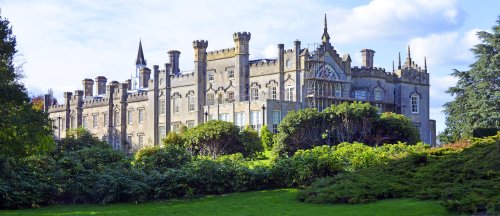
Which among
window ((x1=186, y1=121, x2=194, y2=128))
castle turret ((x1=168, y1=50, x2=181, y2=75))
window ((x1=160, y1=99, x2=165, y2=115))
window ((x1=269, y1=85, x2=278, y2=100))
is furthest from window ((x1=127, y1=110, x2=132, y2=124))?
window ((x1=269, y1=85, x2=278, y2=100))

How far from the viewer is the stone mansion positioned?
61.6 meters

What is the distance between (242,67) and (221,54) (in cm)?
311

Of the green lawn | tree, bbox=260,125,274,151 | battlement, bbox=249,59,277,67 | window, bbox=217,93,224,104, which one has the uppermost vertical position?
battlement, bbox=249,59,277,67

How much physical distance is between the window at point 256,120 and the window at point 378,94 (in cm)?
1246

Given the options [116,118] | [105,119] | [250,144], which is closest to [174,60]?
[116,118]

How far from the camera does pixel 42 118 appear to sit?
2838 cm

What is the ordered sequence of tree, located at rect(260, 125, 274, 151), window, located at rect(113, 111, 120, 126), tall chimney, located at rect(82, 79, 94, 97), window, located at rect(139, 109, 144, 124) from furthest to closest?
1. tall chimney, located at rect(82, 79, 94, 97)
2. window, located at rect(113, 111, 120, 126)
3. window, located at rect(139, 109, 144, 124)
4. tree, located at rect(260, 125, 274, 151)

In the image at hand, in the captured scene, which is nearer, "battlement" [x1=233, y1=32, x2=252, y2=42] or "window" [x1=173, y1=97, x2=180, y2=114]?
"battlement" [x1=233, y1=32, x2=252, y2=42]

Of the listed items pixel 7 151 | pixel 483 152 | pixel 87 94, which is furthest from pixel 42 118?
pixel 87 94

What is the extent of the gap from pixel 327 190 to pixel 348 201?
140 cm

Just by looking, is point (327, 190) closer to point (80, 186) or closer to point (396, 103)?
point (80, 186)

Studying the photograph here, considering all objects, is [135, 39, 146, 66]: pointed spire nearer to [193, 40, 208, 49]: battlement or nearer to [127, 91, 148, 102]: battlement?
[127, 91, 148, 102]: battlement

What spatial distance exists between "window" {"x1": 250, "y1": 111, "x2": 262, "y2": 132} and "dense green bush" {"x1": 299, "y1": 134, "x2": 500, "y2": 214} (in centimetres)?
3187

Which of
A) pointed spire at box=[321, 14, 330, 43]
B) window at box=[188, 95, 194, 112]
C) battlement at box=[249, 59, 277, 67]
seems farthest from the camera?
window at box=[188, 95, 194, 112]
